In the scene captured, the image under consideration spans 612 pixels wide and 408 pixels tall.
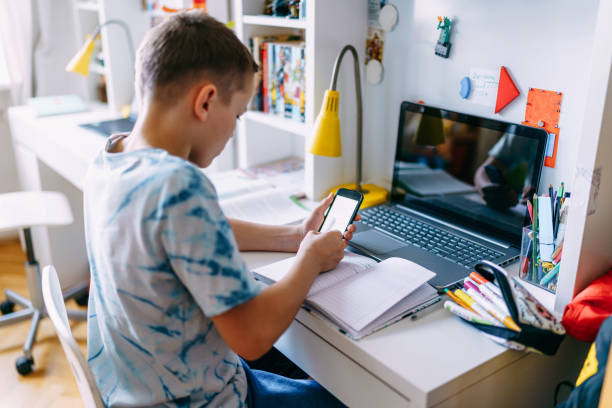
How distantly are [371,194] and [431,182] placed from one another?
209mm

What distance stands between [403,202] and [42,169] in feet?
5.38

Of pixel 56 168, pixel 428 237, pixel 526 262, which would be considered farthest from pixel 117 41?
pixel 526 262

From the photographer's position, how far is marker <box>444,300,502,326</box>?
968 millimetres

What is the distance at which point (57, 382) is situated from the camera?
195 cm

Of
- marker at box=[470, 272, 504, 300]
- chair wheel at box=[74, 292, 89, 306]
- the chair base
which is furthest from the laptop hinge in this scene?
chair wheel at box=[74, 292, 89, 306]

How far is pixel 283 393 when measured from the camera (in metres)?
1.08

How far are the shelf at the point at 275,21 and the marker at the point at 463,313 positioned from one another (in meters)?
0.89

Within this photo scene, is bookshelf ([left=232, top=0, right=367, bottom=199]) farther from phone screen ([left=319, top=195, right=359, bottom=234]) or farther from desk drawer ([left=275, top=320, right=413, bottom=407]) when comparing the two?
desk drawer ([left=275, top=320, right=413, bottom=407])

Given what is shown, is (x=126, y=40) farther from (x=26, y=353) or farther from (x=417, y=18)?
(x=417, y=18)

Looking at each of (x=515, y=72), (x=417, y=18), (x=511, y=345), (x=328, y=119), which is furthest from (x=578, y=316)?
(x=417, y=18)

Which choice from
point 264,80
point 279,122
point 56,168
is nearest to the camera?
point 279,122

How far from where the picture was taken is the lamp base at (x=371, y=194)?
5.12 feet

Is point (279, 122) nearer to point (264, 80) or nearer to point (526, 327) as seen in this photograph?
point (264, 80)

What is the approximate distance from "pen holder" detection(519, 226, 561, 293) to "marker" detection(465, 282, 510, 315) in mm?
176
